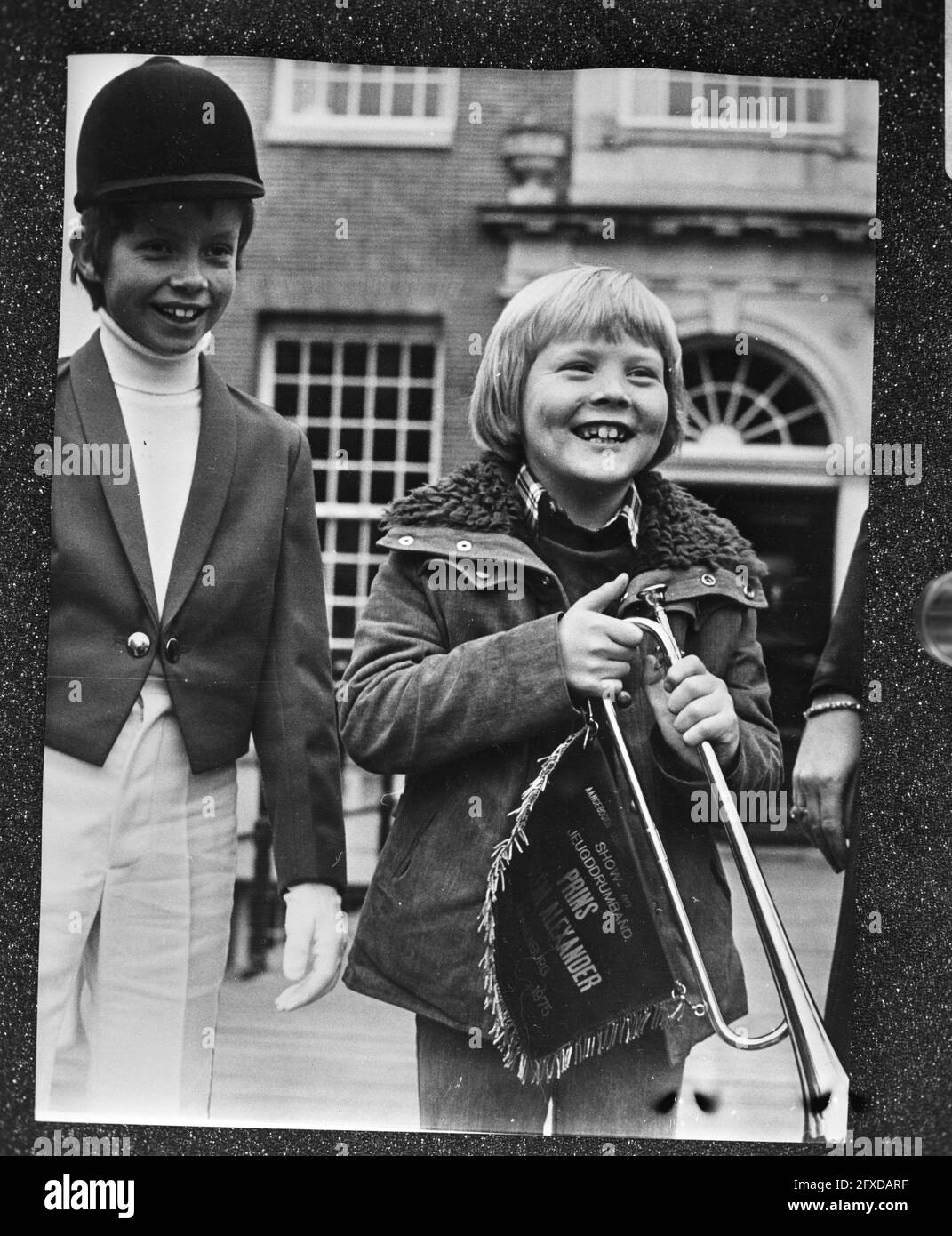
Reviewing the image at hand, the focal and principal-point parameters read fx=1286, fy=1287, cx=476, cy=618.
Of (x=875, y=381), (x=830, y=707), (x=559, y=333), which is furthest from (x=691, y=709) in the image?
(x=875, y=381)

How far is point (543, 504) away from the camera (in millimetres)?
2711

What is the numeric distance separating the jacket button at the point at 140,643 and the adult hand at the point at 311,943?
1.95 ft

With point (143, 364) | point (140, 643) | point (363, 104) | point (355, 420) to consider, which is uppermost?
point (363, 104)

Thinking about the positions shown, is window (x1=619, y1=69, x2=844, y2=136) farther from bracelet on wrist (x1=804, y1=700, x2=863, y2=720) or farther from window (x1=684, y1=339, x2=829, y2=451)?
bracelet on wrist (x1=804, y1=700, x2=863, y2=720)

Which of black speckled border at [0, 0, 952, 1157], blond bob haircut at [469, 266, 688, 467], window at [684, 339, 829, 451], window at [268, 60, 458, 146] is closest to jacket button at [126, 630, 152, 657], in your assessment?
black speckled border at [0, 0, 952, 1157]

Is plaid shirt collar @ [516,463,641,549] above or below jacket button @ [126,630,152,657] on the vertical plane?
above

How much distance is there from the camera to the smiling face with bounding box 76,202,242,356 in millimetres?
2689

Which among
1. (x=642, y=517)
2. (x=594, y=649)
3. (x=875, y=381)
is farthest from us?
(x=875, y=381)

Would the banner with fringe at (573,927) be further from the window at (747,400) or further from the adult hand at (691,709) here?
the window at (747,400)

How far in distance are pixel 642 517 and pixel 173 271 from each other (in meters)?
1.11

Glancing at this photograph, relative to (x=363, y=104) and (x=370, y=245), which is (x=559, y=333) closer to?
(x=370, y=245)

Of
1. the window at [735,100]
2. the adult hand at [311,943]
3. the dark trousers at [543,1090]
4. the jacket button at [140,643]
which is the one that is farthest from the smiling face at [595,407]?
the dark trousers at [543,1090]

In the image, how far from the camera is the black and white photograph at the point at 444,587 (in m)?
2.69
